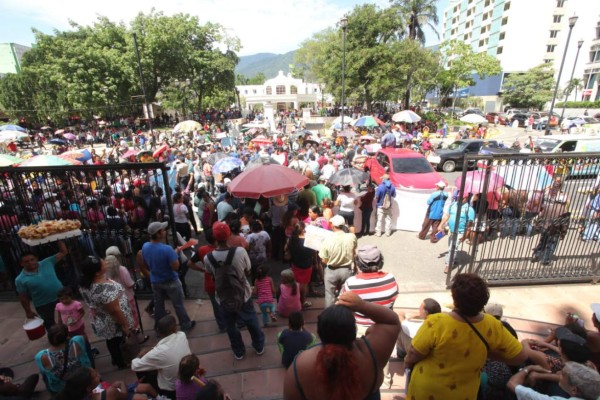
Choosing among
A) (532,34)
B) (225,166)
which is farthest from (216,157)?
(532,34)

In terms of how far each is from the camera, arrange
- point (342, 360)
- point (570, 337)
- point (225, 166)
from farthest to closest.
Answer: point (225, 166) < point (570, 337) < point (342, 360)

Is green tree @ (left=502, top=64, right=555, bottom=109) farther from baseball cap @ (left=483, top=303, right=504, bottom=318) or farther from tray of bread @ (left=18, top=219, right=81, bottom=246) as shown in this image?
tray of bread @ (left=18, top=219, right=81, bottom=246)

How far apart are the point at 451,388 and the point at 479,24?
7183cm

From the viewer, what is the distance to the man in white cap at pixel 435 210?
7.46m

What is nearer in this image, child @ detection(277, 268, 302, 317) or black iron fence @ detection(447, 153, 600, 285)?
child @ detection(277, 268, 302, 317)

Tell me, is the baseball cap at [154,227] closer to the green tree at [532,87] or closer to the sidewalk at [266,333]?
the sidewalk at [266,333]

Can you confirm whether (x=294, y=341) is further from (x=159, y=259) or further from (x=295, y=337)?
(x=159, y=259)

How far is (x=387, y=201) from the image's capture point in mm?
7996

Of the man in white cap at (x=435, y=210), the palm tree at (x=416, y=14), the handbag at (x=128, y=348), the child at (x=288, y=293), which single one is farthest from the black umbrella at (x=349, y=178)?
the palm tree at (x=416, y=14)

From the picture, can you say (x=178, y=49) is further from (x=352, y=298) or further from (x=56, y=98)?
(x=352, y=298)

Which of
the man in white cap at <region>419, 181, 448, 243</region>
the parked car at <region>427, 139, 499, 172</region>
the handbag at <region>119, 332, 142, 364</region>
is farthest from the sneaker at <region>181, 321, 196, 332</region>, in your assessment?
the parked car at <region>427, 139, 499, 172</region>

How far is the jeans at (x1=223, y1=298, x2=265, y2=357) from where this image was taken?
12.6 feet

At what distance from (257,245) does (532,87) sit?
163 ft

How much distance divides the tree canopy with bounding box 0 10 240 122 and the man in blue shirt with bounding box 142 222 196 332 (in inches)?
1336
